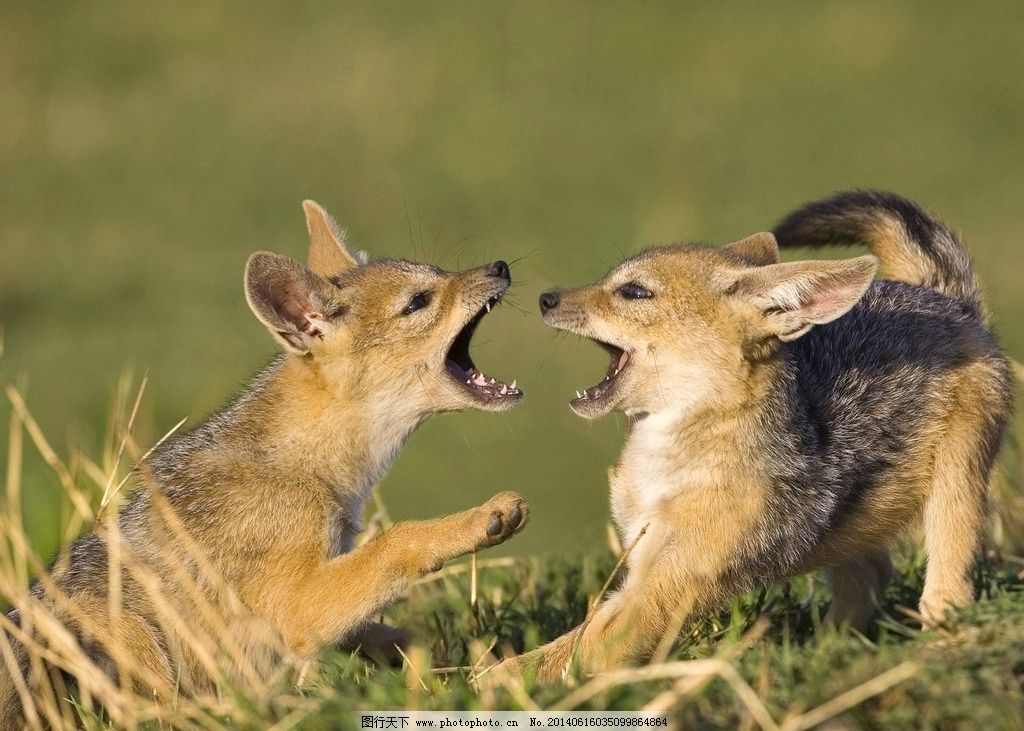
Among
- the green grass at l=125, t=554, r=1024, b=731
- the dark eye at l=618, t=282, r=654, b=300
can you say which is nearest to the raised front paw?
the green grass at l=125, t=554, r=1024, b=731

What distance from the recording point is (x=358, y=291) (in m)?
7.92

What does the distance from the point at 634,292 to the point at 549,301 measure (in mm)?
397

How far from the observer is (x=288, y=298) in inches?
305

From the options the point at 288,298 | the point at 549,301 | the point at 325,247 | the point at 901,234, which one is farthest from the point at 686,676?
the point at 325,247

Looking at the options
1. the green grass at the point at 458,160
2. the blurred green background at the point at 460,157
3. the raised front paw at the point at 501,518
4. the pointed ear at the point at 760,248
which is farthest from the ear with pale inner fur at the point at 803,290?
the blurred green background at the point at 460,157

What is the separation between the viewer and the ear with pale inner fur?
7.04 m

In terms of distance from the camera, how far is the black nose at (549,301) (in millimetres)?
7727

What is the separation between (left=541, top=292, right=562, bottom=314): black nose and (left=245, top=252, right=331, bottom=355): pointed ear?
101 centimetres

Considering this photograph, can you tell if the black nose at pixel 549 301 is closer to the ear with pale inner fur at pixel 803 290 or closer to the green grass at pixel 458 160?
the ear with pale inner fur at pixel 803 290

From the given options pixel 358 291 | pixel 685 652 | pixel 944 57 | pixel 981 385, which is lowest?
pixel 685 652

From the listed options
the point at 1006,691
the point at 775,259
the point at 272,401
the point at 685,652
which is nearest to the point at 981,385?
the point at 775,259

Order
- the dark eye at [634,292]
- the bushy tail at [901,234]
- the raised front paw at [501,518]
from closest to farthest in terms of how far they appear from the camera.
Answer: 1. the raised front paw at [501,518]
2. the dark eye at [634,292]
3. the bushy tail at [901,234]

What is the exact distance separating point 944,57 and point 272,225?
26.6 feet

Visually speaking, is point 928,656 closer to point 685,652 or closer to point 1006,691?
point 1006,691
